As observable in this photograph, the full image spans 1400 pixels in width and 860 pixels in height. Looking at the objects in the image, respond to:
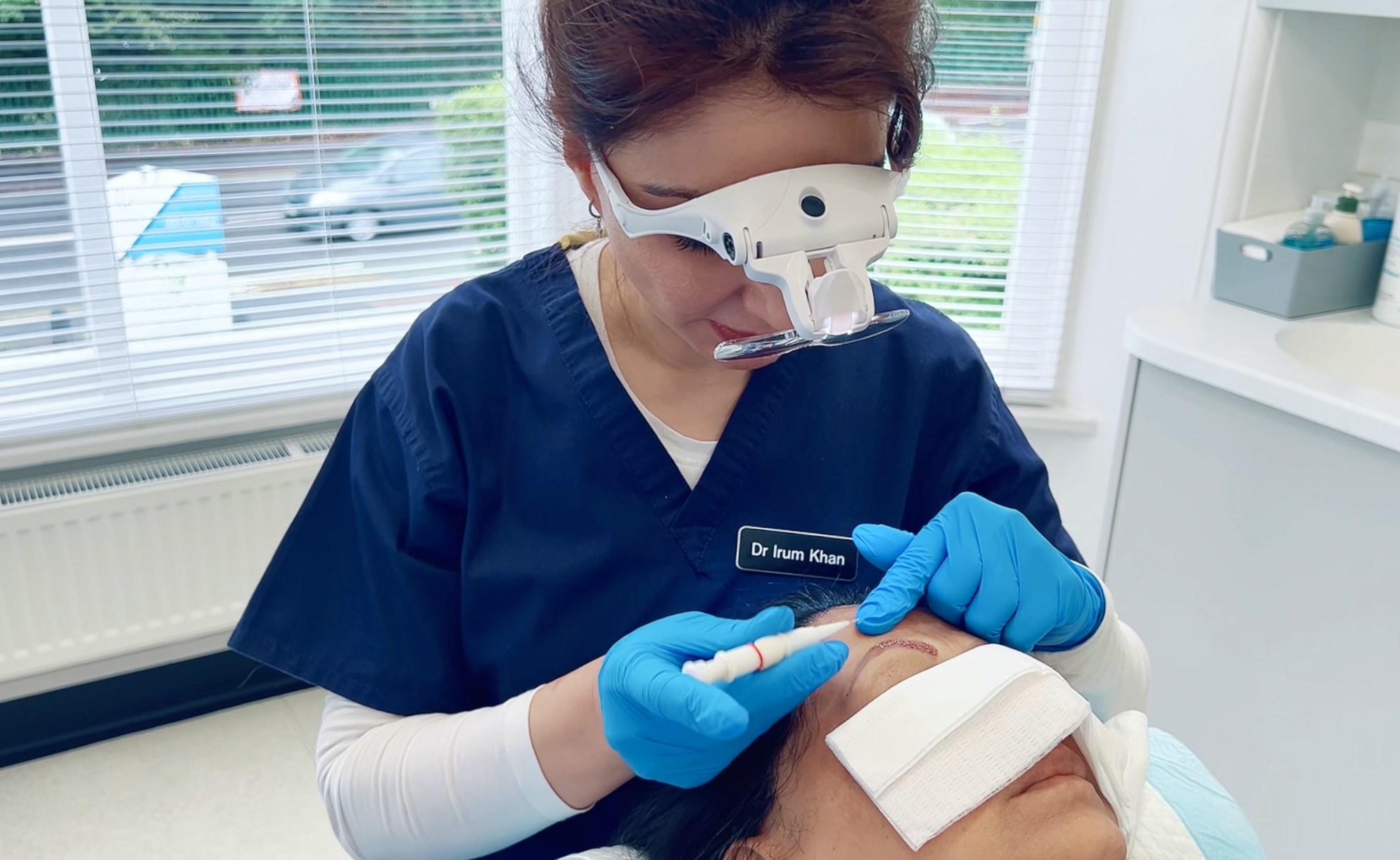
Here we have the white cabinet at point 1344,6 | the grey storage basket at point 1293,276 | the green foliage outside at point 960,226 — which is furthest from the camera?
the green foliage outside at point 960,226

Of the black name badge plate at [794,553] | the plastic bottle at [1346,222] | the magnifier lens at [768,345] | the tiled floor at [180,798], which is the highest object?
the plastic bottle at [1346,222]

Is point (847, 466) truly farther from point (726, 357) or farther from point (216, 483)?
point (216, 483)

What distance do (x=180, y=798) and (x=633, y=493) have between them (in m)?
1.54

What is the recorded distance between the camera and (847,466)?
115cm

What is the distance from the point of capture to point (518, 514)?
106cm

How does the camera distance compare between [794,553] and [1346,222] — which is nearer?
[794,553]

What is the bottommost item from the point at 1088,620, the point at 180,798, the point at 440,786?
the point at 180,798

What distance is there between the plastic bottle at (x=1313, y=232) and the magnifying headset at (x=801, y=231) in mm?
1209

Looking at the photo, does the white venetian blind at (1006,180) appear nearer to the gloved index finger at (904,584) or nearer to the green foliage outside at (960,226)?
the green foliage outside at (960,226)

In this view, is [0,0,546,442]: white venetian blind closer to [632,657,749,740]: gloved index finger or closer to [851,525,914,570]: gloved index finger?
[851,525,914,570]: gloved index finger

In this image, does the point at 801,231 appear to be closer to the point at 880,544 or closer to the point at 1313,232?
the point at 880,544

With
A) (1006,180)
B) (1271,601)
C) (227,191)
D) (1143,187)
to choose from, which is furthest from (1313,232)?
(227,191)

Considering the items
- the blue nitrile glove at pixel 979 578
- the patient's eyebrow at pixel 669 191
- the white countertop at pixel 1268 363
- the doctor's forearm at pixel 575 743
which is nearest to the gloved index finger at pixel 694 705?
the doctor's forearm at pixel 575 743

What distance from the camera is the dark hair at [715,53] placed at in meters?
0.85
